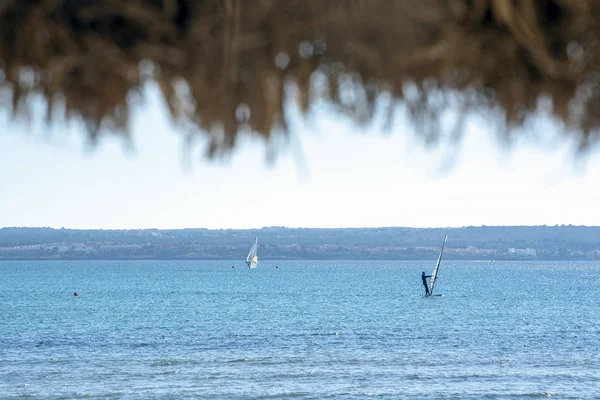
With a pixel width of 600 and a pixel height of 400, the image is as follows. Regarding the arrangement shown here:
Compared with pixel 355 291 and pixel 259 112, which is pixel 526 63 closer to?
pixel 259 112

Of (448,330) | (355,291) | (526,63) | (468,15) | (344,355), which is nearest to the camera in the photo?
(468,15)

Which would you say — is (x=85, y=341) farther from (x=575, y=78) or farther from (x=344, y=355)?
(x=575, y=78)

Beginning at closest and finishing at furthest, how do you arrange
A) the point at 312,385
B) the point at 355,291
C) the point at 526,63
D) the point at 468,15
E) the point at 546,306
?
the point at 468,15 < the point at 526,63 < the point at 312,385 < the point at 546,306 < the point at 355,291

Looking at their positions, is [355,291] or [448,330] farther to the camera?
[355,291]

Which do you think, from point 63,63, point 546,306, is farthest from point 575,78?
point 546,306

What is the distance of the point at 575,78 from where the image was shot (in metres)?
1.45

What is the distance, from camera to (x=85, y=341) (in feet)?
137

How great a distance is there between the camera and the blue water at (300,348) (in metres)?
26.9

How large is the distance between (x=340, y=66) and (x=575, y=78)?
0.46m

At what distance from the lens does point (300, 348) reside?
3838 centimetres

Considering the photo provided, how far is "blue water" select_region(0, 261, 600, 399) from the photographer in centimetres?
2691

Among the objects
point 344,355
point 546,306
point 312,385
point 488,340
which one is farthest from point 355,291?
point 312,385

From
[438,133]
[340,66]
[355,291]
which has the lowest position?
[355,291]

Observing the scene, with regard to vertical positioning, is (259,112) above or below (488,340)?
above
